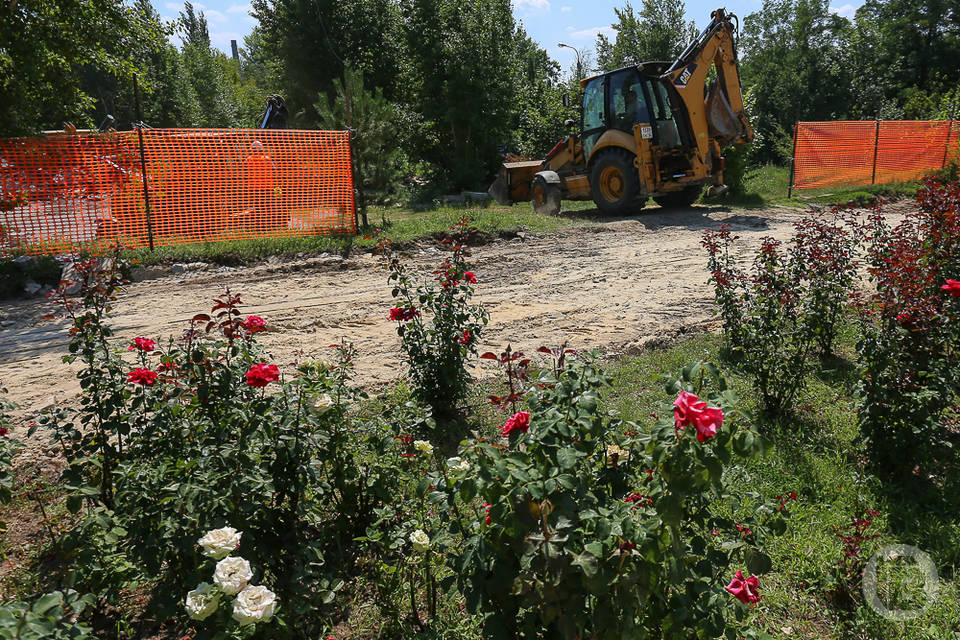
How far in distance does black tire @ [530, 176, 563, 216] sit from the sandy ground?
3.09 m

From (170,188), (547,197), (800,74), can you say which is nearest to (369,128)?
(547,197)

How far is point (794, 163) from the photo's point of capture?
625 inches

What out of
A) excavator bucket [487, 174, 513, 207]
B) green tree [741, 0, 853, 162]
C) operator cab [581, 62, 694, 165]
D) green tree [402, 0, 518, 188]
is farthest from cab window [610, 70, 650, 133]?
green tree [741, 0, 853, 162]

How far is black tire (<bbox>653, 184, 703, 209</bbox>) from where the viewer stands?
13.8m

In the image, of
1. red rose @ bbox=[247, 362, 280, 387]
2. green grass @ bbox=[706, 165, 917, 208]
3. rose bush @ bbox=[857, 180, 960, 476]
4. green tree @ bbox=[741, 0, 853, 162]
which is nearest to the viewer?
red rose @ bbox=[247, 362, 280, 387]

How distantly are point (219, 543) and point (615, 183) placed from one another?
12.3 m

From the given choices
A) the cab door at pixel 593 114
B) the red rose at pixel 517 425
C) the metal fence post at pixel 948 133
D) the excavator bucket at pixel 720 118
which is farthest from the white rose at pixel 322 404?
the metal fence post at pixel 948 133

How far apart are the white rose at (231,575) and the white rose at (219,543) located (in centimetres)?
9

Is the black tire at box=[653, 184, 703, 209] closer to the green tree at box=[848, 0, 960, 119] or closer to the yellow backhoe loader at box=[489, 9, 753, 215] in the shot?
the yellow backhoe loader at box=[489, 9, 753, 215]

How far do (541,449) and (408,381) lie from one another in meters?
3.06

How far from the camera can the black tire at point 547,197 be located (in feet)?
45.3

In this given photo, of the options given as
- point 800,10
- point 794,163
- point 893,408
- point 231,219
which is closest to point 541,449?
point 893,408

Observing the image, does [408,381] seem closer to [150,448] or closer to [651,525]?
[150,448]

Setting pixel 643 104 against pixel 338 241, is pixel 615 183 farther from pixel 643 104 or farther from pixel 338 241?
pixel 338 241
